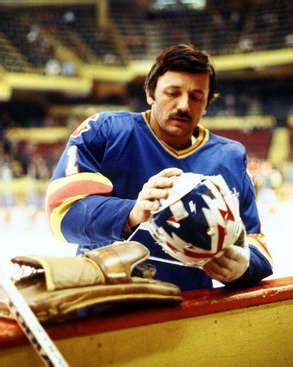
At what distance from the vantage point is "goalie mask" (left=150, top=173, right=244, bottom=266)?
0.86 meters

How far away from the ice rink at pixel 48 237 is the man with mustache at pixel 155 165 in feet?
5.73

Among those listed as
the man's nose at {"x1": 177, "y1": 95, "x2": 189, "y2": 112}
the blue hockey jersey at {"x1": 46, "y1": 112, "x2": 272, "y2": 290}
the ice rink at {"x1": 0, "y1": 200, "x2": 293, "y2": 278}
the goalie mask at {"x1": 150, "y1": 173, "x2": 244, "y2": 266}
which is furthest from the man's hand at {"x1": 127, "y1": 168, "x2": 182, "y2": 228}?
the ice rink at {"x1": 0, "y1": 200, "x2": 293, "y2": 278}

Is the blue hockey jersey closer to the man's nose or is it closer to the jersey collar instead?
the jersey collar

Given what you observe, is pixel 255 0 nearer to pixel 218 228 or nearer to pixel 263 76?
pixel 263 76

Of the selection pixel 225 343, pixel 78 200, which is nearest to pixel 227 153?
pixel 78 200

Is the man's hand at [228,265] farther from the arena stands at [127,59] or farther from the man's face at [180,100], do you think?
the arena stands at [127,59]

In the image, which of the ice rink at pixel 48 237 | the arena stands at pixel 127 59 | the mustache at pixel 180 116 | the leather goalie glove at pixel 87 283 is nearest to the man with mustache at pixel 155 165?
the mustache at pixel 180 116

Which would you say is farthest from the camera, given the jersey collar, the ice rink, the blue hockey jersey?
the ice rink

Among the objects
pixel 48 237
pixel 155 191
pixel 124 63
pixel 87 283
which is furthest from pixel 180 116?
pixel 124 63

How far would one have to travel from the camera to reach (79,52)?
14641mm

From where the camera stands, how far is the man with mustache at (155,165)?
40.6 inches

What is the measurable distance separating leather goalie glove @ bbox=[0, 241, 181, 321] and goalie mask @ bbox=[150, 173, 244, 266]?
2.4 inches

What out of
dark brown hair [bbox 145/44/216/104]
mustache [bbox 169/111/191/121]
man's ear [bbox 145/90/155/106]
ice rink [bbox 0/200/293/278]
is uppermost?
dark brown hair [bbox 145/44/216/104]

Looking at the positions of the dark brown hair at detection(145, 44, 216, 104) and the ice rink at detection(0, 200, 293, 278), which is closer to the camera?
the dark brown hair at detection(145, 44, 216, 104)
